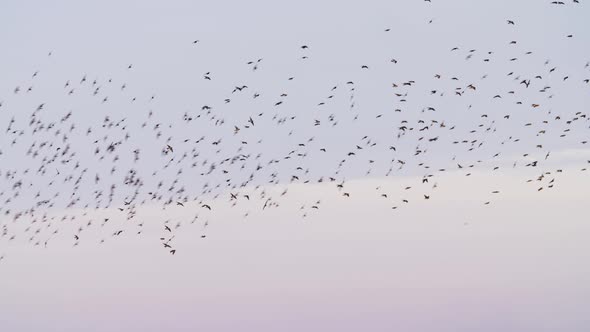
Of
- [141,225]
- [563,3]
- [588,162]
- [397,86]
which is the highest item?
[563,3]

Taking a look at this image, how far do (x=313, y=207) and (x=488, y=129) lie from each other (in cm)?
1369

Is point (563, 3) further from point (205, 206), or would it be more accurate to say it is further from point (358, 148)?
point (205, 206)

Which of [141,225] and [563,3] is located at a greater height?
[563,3]

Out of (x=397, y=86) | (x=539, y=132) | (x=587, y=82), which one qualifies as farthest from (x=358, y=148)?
(x=587, y=82)

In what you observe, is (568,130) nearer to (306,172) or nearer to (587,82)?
(587,82)

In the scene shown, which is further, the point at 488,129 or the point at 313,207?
the point at 313,207

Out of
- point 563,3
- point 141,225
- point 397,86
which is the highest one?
point 563,3

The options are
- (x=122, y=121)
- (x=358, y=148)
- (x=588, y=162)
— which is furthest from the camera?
(x=122, y=121)

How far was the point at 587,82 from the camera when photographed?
174 feet

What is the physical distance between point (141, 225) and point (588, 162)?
29.6 metres

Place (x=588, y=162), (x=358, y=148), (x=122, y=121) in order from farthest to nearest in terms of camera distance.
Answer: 1. (x=122, y=121)
2. (x=358, y=148)
3. (x=588, y=162)

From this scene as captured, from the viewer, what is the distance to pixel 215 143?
57750 millimetres

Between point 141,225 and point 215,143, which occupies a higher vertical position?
point 215,143

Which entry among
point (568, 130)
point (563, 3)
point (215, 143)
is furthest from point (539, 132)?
point (215, 143)
